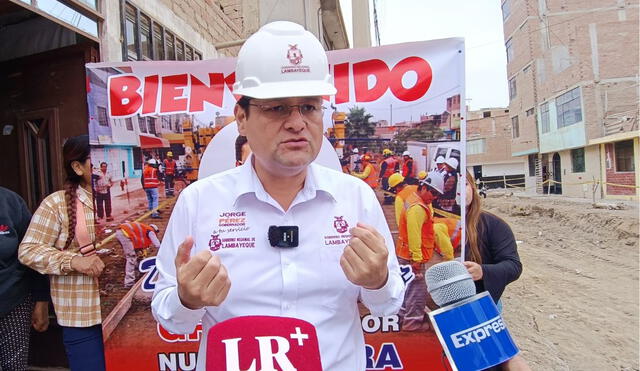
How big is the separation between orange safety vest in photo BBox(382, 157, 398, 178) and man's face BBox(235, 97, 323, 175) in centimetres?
120

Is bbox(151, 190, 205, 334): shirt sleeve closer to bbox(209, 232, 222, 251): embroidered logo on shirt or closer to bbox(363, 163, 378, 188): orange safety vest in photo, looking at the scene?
bbox(209, 232, 222, 251): embroidered logo on shirt

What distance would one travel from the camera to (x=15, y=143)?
412cm

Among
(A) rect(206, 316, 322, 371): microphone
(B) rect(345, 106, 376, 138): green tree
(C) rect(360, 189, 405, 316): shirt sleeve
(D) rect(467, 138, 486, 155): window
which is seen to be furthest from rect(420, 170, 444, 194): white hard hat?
(D) rect(467, 138, 486, 155): window

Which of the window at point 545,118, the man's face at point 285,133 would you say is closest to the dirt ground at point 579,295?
the man's face at point 285,133

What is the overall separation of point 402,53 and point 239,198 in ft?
5.13

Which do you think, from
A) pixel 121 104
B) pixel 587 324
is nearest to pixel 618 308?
pixel 587 324

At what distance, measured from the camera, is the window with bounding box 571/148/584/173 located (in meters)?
26.4

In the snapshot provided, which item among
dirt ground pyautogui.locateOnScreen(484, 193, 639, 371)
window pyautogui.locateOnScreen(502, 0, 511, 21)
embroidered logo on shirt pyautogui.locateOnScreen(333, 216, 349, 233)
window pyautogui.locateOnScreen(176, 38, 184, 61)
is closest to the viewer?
embroidered logo on shirt pyautogui.locateOnScreen(333, 216, 349, 233)

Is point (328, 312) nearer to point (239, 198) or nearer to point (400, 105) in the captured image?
point (239, 198)

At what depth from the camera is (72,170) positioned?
2654 millimetres

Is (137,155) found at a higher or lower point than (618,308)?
higher

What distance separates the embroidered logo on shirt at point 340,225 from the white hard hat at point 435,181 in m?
1.18

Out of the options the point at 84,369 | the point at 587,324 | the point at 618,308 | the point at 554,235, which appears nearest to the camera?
the point at 84,369

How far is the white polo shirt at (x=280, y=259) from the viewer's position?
4.57ft
